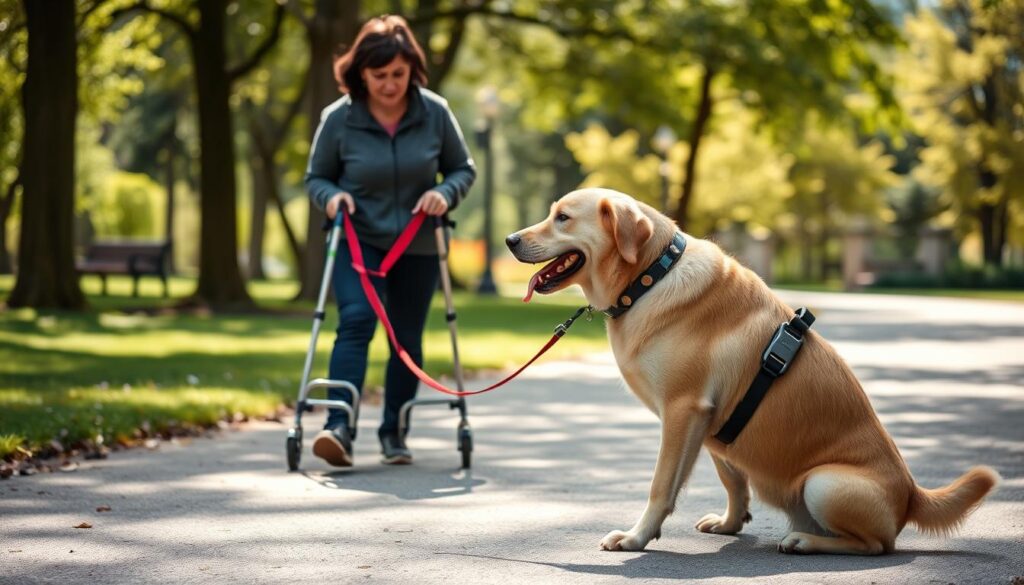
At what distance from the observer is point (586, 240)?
4.98 meters

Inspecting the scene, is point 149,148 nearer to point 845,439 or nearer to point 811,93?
point 811,93

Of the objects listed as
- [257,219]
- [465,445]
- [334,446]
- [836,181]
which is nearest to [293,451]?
[334,446]

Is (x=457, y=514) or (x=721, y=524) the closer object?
(x=721, y=524)

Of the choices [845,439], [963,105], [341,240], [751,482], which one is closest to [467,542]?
[751,482]

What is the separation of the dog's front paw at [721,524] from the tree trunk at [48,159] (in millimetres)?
15131

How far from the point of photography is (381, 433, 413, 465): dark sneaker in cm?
706

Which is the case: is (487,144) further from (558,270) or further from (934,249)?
(558,270)

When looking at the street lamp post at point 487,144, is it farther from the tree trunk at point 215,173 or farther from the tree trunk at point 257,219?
the tree trunk at point 257,219

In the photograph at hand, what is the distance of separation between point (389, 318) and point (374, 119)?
117cm

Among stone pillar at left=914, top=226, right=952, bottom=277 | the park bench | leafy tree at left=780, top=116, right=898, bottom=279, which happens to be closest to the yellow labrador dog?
the park bench

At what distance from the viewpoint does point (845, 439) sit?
15.2 feet

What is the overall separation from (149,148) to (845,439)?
44886mm

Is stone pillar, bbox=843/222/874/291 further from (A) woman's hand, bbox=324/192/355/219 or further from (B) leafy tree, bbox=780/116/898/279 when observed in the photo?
(A) woman's hand, bbox=324/192/355/219

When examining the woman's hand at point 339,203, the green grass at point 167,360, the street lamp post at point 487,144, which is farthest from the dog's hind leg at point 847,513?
the street lamp post at point 487,144
